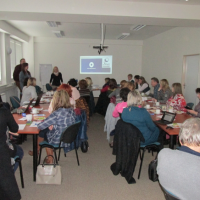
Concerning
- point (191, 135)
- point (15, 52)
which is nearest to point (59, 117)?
point (191, 135)

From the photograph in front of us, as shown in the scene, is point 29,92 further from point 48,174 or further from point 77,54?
point 77,54

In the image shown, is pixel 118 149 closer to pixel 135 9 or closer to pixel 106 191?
pixel 106 191

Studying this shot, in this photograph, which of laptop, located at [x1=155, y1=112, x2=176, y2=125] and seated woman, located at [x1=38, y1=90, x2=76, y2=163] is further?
laptop, located at [x1=155, y1=112, x2=176, y2=125]

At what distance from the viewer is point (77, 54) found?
11.1m

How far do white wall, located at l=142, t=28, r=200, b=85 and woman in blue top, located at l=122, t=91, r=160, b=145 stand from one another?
4704 millimetres

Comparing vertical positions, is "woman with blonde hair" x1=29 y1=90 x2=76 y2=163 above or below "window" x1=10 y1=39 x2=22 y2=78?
Result: below

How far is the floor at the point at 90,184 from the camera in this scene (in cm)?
265

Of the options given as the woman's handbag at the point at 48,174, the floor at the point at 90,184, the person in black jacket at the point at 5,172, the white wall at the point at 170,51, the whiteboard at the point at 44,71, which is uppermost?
the white wall at the point at 170,51

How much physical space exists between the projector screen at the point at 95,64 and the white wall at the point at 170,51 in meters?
2.01

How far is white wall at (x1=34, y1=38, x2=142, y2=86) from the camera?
1091cm

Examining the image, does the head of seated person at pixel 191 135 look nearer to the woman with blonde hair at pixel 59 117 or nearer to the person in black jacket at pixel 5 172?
the person in black jacket at pixel 5 172

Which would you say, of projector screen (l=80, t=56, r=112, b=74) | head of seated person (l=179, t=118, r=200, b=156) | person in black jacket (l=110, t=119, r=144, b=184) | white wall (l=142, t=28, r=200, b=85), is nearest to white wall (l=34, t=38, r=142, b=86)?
projector screen (l=80, t=56, r=112, b=74)

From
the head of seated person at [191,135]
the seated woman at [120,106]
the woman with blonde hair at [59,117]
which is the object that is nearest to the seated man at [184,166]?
the head of seated person at [191,135]

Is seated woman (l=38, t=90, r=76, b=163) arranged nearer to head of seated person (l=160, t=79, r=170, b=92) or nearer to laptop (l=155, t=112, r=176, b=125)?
laptop (l=155, t=112, r=176, b=125)
